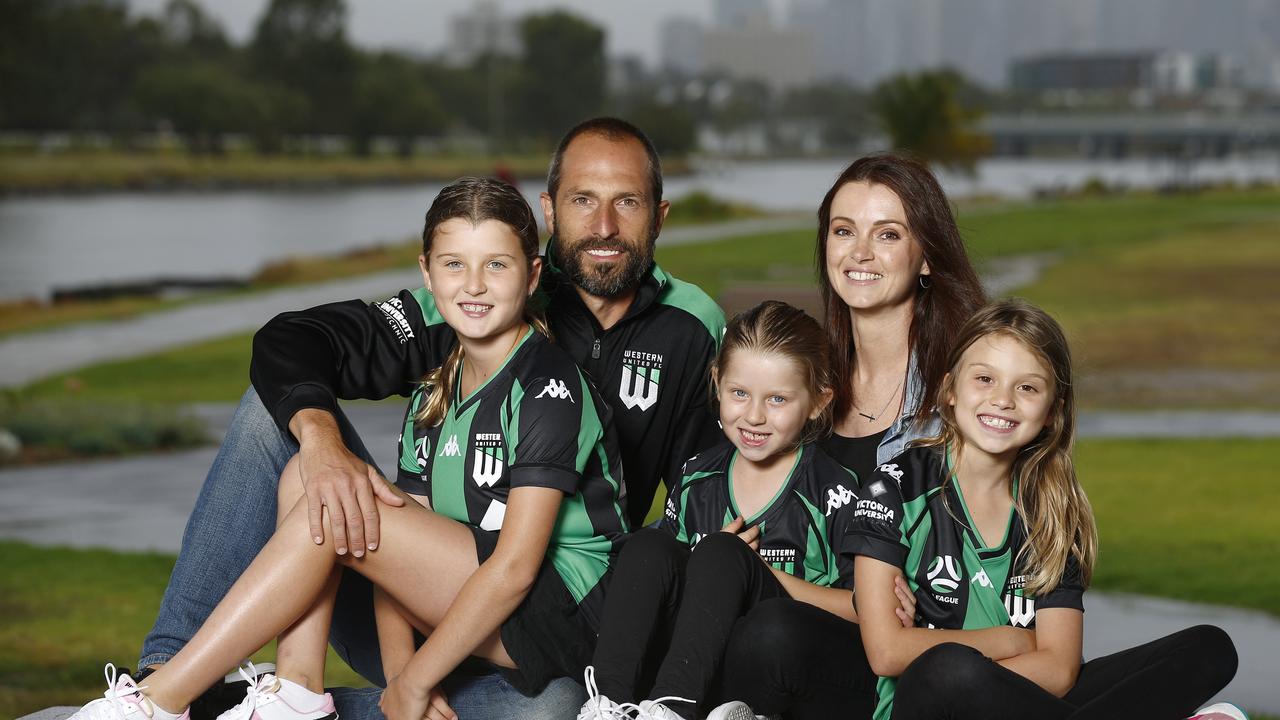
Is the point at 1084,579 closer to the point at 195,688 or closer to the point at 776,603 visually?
the point at 776,603

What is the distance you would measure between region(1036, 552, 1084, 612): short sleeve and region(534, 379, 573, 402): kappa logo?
1071mm

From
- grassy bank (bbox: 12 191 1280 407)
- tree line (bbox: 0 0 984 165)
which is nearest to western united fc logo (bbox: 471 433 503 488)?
grassy bank (bbox: 12 191 1280 407)

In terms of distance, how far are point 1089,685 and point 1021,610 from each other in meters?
0.20

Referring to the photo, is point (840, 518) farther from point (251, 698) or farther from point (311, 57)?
point (311, 57)

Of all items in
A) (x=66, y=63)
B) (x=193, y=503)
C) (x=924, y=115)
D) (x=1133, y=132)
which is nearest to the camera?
(x=193, y=503)

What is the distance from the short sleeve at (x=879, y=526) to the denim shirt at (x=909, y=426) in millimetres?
165

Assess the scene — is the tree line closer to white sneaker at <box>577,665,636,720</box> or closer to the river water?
the river water

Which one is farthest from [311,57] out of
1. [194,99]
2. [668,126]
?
[668,126]

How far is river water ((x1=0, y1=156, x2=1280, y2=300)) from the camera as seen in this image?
4934 cm

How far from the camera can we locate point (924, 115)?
223 feet

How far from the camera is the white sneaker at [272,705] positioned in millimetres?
2842

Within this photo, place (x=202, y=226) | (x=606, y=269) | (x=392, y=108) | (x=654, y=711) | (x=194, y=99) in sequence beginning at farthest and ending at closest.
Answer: (x=392, y=108) → (x=194, y=99) → (x=202, y=226) → (x=606, y=269) → (x=654, y=711)

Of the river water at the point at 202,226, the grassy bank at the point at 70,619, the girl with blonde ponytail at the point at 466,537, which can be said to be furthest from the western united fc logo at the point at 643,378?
the river water at the point at 202,226

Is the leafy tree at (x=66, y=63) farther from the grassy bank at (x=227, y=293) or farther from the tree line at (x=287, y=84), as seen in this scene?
the grassy bank at (x=227, y=293)
